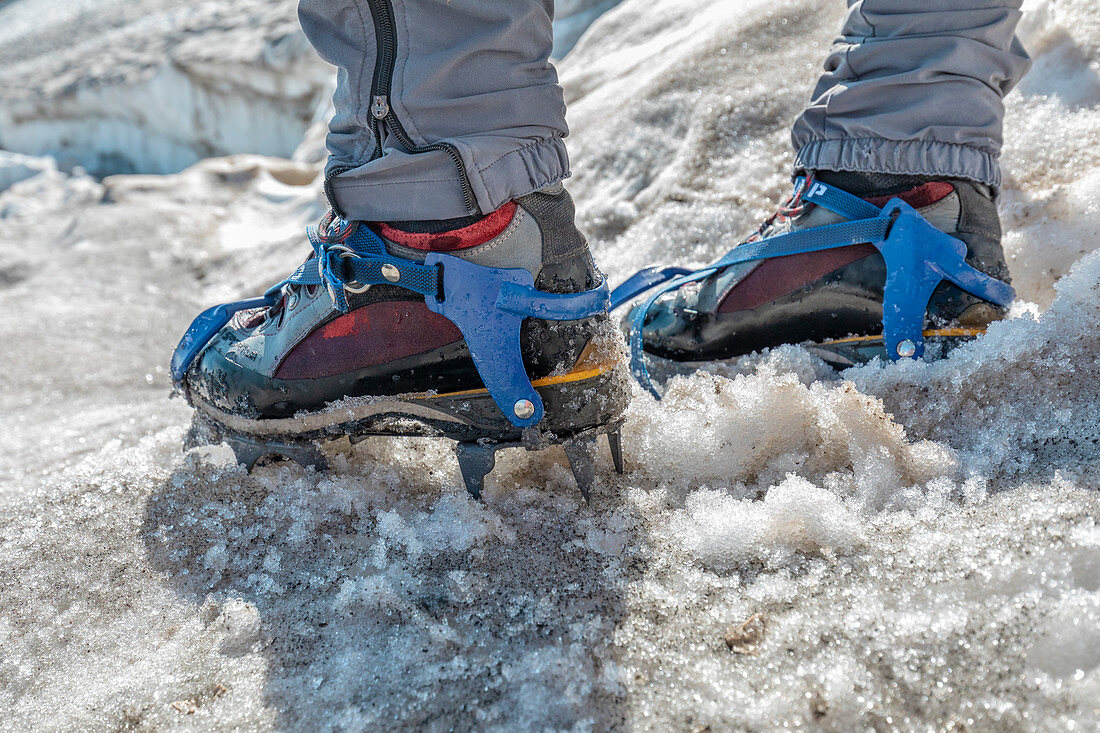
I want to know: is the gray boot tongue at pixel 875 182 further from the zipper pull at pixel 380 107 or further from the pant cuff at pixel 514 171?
the zipper pull at pixel 380 107

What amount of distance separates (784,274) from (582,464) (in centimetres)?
54

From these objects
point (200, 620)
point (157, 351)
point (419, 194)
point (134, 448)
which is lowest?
point (157, 351)

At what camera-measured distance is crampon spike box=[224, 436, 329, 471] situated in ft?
3.91

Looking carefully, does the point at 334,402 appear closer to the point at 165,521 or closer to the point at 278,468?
the point at 278,468

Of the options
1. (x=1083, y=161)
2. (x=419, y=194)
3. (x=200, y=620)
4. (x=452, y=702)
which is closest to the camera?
(x=452, y=702)

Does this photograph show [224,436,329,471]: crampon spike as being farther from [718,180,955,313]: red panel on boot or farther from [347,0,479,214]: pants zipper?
[718,180,955,313]: red panel on boot

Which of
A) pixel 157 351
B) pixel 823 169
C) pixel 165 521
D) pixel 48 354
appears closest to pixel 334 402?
pixel 165 521

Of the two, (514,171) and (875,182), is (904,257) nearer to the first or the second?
(875,182)

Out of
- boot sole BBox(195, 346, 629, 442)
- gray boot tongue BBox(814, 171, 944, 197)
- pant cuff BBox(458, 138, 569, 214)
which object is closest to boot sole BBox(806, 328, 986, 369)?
gray boot tongue BBox(814, 171, 944, 197)

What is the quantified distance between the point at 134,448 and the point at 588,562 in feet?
3.16

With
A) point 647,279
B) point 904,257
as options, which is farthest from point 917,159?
point 647,279

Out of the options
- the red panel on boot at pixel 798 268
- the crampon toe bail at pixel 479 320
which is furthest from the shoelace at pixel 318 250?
the red panel on boot at pixel 798 268

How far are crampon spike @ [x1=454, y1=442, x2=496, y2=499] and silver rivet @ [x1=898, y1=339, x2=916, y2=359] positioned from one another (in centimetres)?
69

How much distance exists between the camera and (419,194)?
101cm
